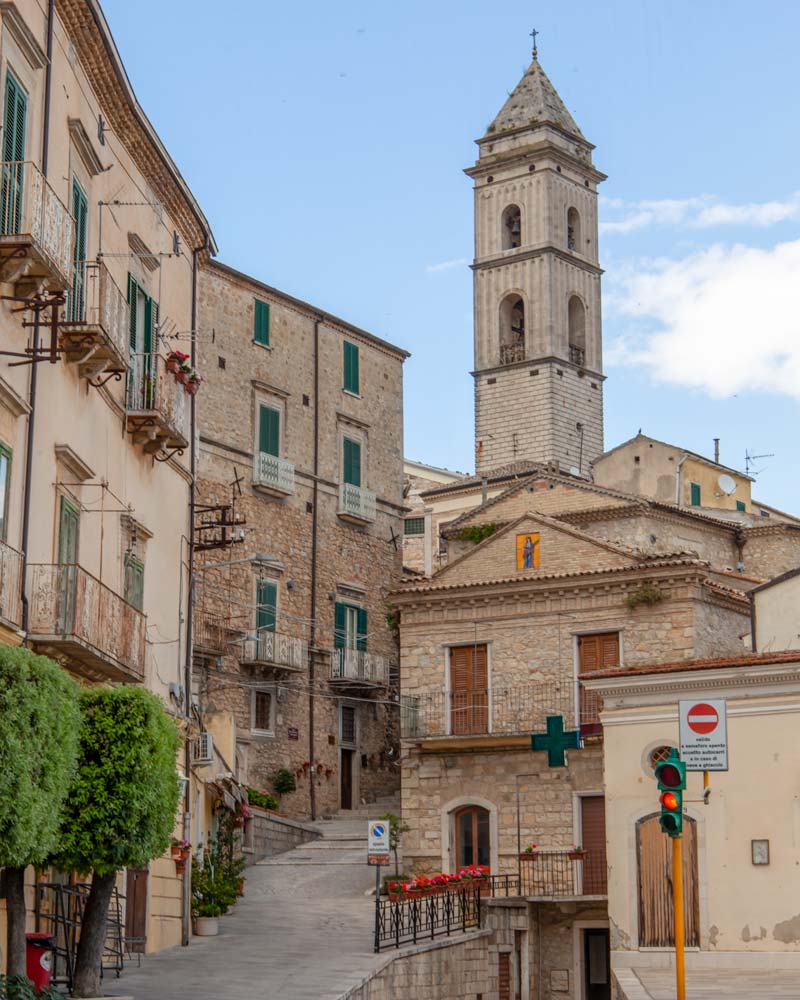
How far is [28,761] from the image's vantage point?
14.4 m

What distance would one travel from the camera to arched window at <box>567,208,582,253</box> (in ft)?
249

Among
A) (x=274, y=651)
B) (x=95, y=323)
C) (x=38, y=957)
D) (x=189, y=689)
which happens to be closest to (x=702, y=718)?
(x=38, y=957)

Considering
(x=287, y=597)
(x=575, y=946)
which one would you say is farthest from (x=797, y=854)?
(x=287, y=597)

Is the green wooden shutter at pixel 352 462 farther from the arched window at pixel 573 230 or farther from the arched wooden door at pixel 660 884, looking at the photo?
the arched window at pixel 573 230

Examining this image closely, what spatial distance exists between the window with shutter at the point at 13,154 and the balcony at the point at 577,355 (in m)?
59.5

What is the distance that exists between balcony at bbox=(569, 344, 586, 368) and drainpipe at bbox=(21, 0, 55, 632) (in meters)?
58.5

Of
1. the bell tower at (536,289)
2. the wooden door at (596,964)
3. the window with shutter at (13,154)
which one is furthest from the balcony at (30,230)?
the bell tower at (536,289)

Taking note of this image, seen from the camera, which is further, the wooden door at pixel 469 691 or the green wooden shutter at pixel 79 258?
the wooden door at pixel 469 691

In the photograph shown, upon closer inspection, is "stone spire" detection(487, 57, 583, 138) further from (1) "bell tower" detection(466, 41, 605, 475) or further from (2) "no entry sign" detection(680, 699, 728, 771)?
(2) "no entry sign" detection(680, 699, 728, 771)

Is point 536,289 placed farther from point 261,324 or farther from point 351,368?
point 261,324

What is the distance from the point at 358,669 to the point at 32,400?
27.3 meters

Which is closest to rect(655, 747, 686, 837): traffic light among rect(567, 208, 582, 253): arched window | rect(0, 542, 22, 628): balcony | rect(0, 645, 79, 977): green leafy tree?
rect(0, 645, 79, 977): green leafy tree

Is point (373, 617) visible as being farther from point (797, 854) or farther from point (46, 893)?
point (46, 893)

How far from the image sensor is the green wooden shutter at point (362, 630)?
4538cm
